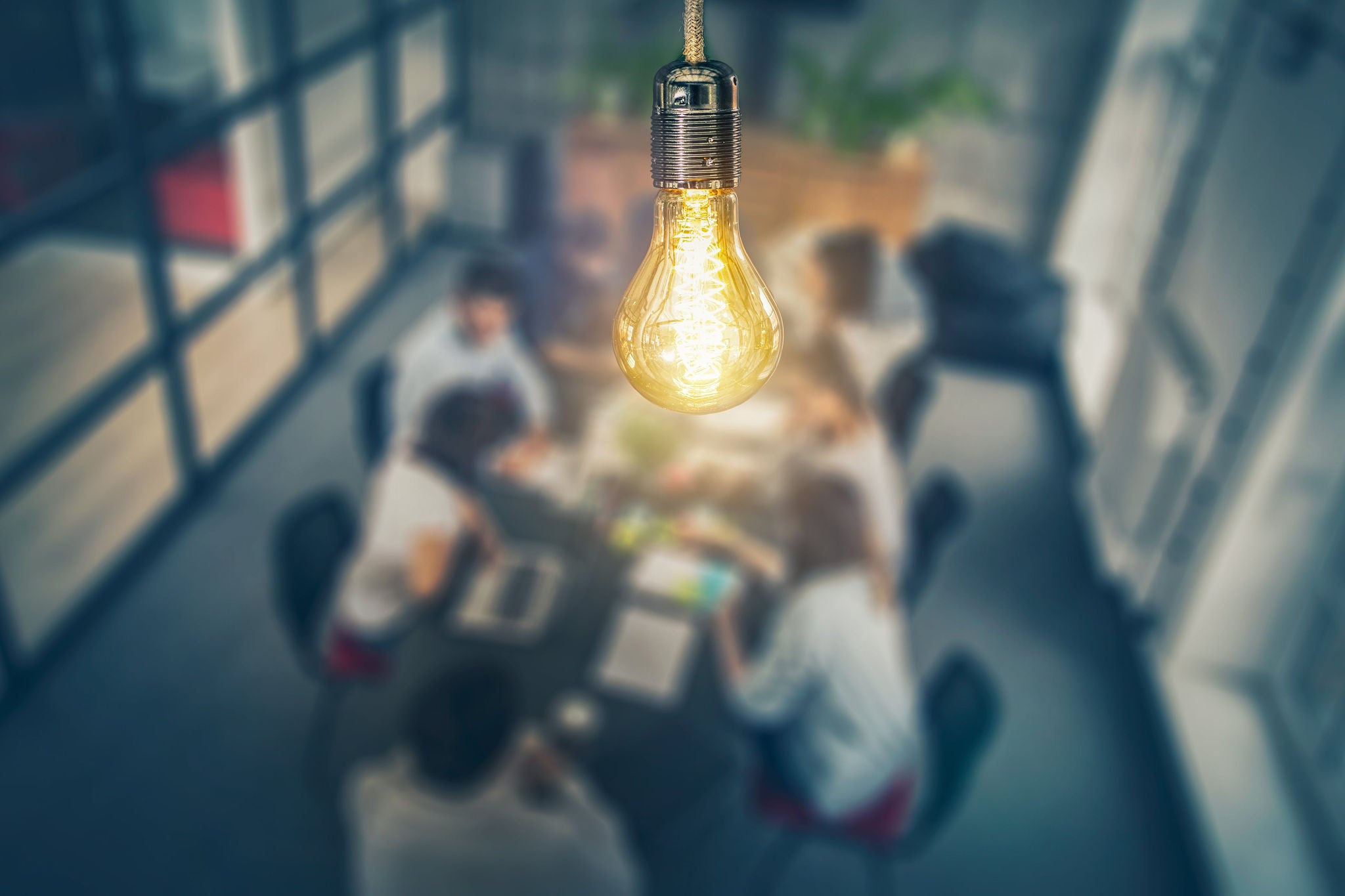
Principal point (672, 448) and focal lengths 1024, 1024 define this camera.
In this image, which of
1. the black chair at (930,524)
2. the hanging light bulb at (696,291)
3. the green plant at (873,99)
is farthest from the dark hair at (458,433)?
the green plant at (873,99)

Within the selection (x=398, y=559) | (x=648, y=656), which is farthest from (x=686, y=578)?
(x=398, y=559)

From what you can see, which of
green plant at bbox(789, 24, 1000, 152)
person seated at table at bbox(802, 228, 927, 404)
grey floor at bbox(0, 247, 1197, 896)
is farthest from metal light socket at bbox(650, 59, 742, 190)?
green plant at bbox(789, 24, 1000, 152)

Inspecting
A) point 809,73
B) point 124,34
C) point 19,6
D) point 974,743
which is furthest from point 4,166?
point 974,743

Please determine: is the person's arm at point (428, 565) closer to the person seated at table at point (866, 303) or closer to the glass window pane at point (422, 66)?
the person seated at table at point (866, 303)

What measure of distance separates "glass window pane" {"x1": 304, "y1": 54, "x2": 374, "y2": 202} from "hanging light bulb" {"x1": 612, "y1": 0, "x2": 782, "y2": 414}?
4944 mm

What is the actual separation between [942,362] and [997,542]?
5.77 ft

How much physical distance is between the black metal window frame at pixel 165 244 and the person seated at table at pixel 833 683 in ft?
8.70

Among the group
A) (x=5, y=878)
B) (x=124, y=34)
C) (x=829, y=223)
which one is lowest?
(x=5, y=878)

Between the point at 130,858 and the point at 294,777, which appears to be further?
the point at 294,777

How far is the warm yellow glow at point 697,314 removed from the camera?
132 cm

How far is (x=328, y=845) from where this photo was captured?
3.27 metres

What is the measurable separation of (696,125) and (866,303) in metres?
4.06

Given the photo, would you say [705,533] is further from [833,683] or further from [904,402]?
[904,402]

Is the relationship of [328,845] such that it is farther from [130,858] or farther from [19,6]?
[19,6]
